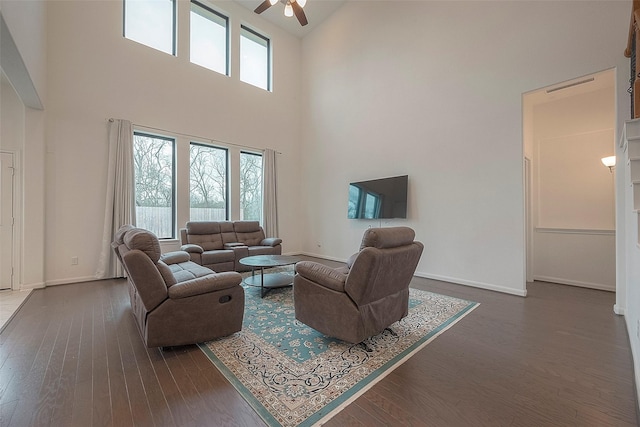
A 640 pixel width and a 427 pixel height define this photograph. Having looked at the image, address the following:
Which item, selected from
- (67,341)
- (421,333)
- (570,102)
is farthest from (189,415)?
(570,102)

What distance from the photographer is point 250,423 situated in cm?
146

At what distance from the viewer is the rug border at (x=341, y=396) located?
1487 mm

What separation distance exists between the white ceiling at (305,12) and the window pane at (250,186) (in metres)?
3.43

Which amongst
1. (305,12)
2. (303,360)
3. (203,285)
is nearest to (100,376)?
(203,285)

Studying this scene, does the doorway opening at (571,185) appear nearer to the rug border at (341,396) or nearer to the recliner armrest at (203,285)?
the rug border at (341,396)

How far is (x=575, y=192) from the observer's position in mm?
4383

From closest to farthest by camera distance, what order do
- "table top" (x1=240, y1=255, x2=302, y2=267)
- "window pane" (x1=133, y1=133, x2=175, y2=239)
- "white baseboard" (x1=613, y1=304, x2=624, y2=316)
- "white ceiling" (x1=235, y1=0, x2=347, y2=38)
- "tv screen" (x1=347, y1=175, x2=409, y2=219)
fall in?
"white baseboard" (x1=613, y1=304, x2=624, y2=316)
"table top" (x1=240, y1=255, x2=302, y2=267)
"tv screen" (x1=347, y1=175, x2=409, y2=219)
"window pane" (x1=133, y1=133, x2=175, y2=239)
"white ceiling" (x1=235, y1=0, x2=347, y2=38)

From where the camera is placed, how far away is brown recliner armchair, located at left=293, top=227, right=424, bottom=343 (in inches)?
83.2

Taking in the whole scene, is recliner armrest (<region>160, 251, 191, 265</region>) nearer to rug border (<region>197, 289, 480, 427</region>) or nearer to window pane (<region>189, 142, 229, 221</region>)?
rug border (<region>197, 289, 480, 427</region>)

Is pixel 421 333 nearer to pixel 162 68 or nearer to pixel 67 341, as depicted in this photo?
pixel 67 341

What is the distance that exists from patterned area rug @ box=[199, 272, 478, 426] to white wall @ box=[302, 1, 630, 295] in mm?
1620

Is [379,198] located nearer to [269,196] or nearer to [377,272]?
[269,196]

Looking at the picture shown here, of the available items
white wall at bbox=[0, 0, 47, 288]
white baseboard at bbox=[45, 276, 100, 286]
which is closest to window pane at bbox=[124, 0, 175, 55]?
white wall at bbox=[0, 0, 47, 288]

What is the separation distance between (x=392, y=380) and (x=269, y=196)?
5.38 metres
